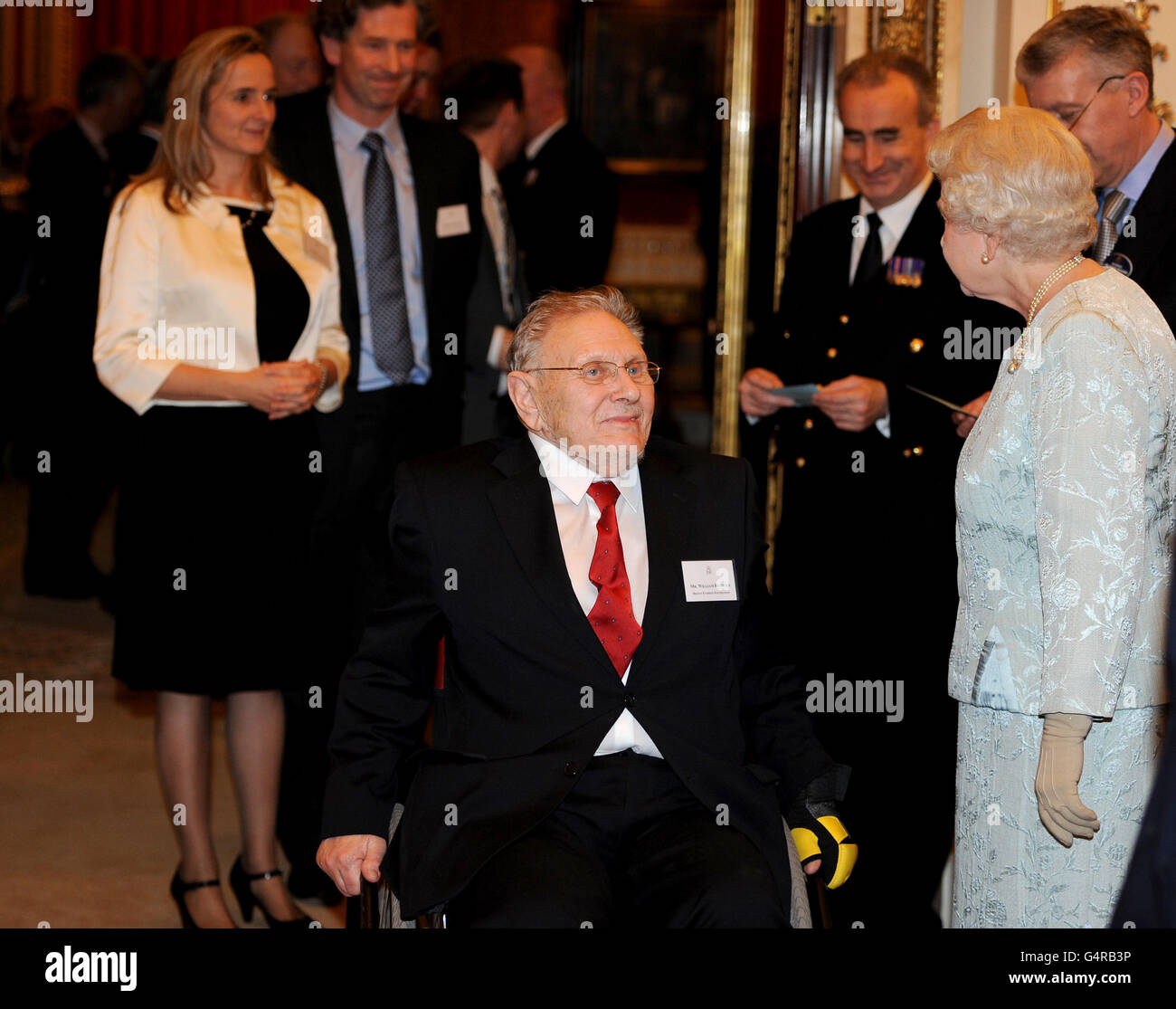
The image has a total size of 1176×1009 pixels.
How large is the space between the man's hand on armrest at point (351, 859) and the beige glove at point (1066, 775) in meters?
1.10

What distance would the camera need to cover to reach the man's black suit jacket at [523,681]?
7.98 feet

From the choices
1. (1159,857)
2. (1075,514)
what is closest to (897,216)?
(1075,514)

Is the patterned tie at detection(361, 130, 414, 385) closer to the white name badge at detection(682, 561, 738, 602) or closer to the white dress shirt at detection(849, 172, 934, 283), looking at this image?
the white dress shirt at detection(849, 172, 934, 283)

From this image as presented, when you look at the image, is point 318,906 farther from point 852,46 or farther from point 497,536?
point 852,46

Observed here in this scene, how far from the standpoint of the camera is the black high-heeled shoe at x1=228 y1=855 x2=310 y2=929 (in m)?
3.48

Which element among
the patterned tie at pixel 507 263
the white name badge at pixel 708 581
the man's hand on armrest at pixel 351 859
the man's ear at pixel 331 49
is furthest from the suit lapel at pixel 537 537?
the patterned tie at pixel 507 263

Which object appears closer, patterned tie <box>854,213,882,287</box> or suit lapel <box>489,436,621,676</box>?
suit lapel <box>489,436,621,676</box>

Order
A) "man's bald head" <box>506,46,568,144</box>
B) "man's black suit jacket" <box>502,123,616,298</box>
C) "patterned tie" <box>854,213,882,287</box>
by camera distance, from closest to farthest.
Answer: "patterned tie" <box>854,213,882,287</box> → "man's black suit jacket" <box>502,123,616,298</box> → "man's bald head" <box>506,46,568,144</box>

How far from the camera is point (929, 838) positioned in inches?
135

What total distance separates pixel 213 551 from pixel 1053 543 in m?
2.03

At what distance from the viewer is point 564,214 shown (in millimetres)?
5668

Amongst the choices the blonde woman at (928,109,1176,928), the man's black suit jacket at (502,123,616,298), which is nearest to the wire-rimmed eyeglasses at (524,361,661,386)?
the blonde woman at (928,109,1176,928)

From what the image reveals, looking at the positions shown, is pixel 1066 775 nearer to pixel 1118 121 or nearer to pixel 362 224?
pixel 1118 121
